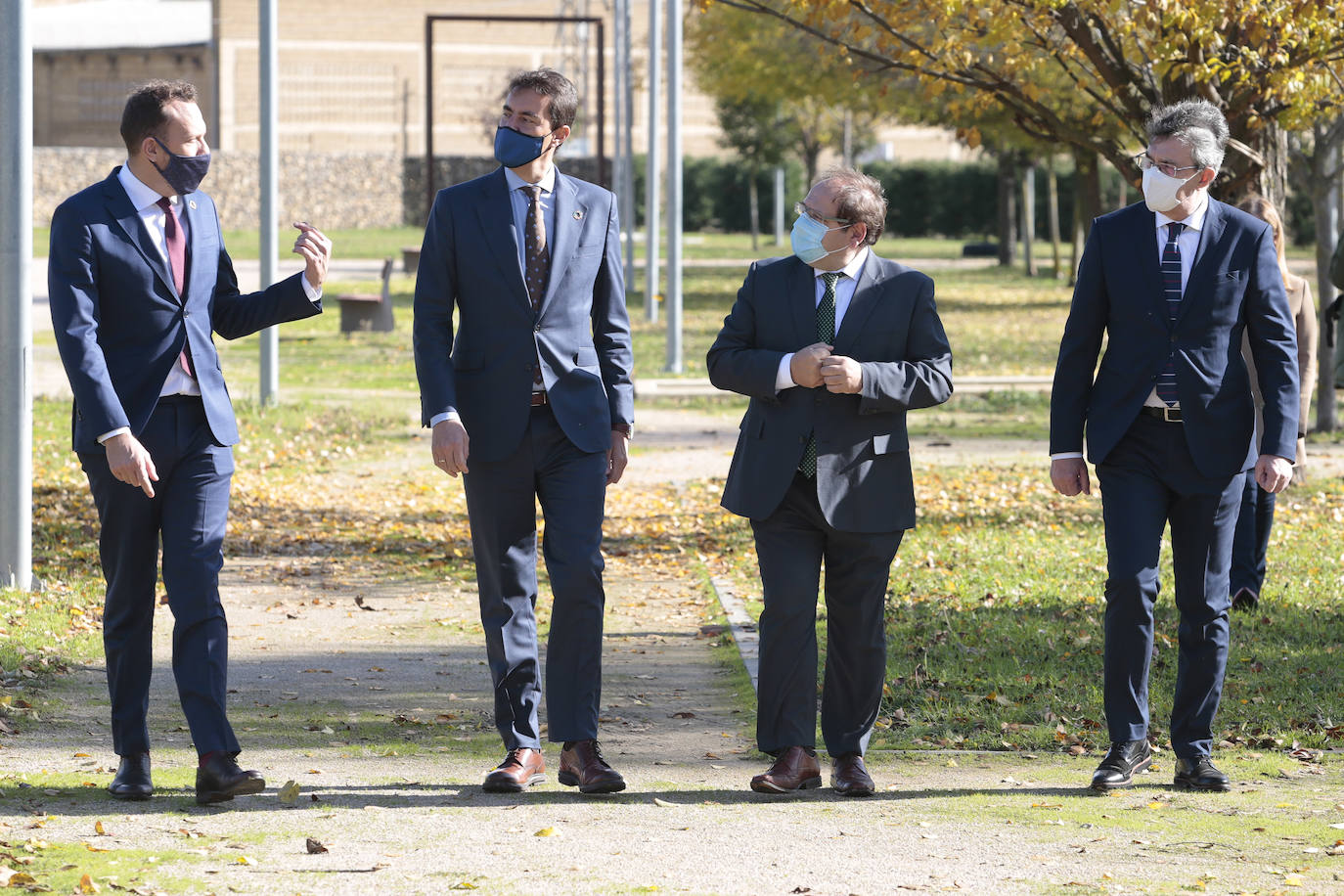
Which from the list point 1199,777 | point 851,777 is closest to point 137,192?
point 851,777

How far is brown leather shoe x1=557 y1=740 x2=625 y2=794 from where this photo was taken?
5.52 m

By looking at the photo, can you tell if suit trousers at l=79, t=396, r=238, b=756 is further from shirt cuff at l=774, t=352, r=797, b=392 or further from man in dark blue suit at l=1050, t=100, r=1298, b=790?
man in dark blue suit at l=1050, t=100, r=1298, b=790

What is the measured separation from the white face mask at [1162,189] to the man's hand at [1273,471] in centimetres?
84

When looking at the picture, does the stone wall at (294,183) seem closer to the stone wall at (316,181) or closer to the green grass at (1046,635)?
the stone wall at (316,181)

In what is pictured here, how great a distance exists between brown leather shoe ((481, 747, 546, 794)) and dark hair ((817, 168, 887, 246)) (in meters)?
1.90

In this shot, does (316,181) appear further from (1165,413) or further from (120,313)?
(1165,413)

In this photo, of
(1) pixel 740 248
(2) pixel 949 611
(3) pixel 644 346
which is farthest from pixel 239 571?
(1) pixel 740 248

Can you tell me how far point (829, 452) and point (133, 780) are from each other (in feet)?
7.51

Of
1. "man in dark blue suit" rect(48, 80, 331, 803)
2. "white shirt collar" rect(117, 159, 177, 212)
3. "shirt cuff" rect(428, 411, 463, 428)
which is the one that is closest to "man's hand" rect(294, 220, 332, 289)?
"man in dark blue suit" rect(48, 80, 331, 803)

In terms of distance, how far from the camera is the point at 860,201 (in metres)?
5.52

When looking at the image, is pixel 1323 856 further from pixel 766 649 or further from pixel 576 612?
pixel 576 612

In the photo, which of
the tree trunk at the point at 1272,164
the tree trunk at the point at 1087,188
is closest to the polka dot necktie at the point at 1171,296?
the tree trunk at the point at 1272,164

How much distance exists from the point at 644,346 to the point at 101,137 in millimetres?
58586

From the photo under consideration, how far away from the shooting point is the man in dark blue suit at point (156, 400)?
17.3 feet
